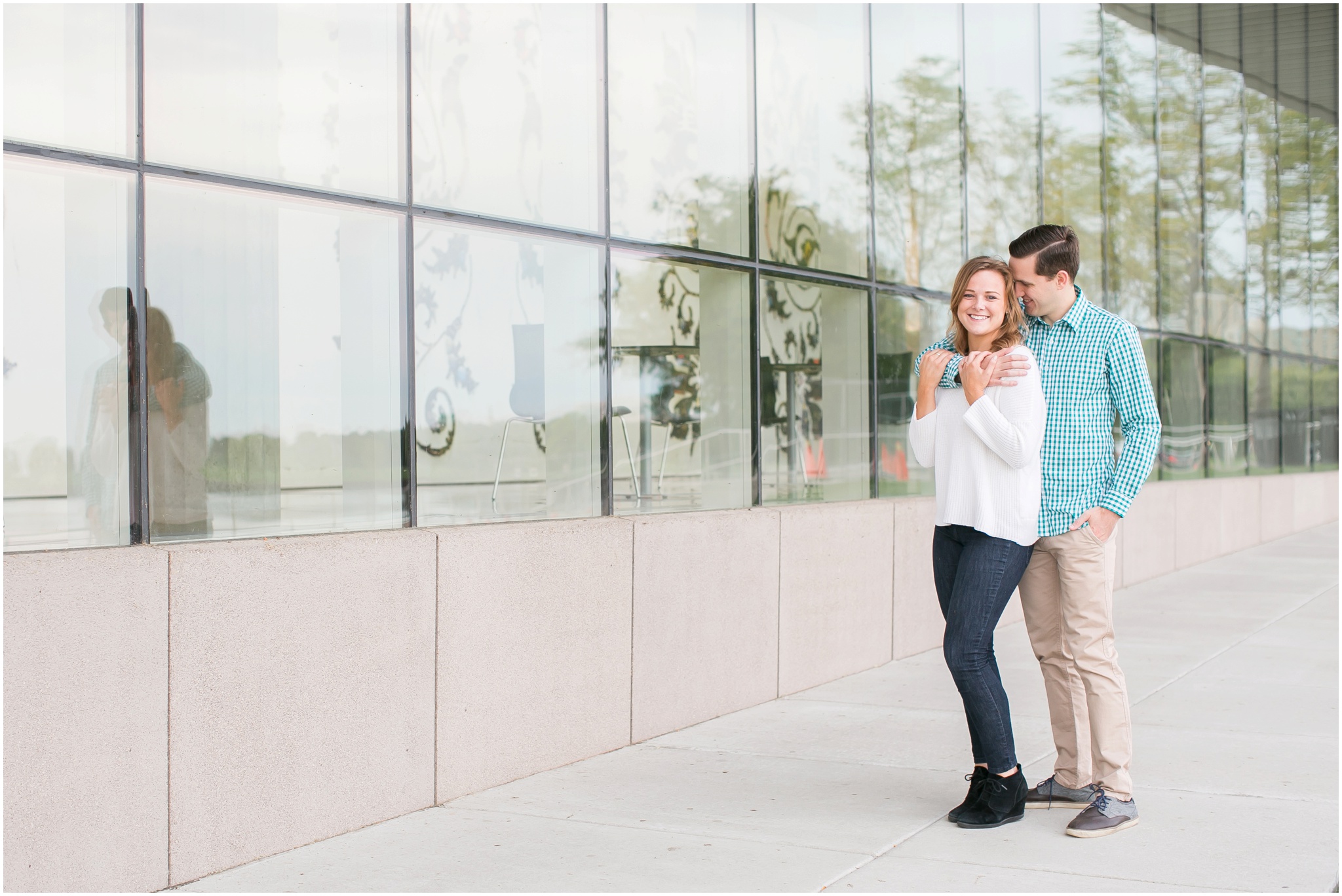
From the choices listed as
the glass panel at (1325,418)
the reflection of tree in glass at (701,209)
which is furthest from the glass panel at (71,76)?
the glass panel at (1325,418)

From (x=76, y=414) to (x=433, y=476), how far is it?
1.63 m

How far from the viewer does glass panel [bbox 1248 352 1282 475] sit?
18.6 meters

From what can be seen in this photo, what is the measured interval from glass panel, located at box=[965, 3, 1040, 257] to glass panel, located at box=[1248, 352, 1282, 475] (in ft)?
26.5

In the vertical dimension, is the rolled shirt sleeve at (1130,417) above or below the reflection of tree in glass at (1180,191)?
below

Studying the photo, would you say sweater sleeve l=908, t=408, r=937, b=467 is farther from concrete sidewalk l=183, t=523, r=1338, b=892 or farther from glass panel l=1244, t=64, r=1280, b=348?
glass panel l=1244, t=64, r=1280, b=348

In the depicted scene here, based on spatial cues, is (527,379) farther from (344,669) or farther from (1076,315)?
(1076,315)

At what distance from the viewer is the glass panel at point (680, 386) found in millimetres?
6867

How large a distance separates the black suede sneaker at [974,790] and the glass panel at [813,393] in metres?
3.26

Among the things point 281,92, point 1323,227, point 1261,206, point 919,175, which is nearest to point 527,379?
point 281,92

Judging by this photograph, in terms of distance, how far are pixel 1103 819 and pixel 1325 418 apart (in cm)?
1985

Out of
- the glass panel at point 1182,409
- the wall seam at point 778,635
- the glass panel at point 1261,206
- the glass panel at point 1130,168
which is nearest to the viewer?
the wall seam at point 778,635

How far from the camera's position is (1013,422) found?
178 inches

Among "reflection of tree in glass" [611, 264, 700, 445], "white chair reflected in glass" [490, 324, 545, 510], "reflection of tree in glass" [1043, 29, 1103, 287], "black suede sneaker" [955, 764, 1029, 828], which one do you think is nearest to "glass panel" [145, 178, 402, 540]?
"white chair reflected in glass" [490, 324, 545, 510]

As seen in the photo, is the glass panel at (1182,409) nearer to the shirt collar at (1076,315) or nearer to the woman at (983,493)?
the shirt collar at (1076,315)
